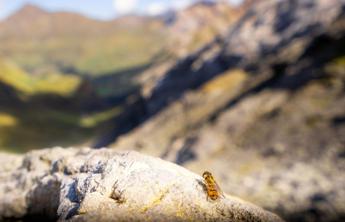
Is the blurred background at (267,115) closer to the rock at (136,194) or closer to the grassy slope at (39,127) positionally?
the grassy slope at (39,127)

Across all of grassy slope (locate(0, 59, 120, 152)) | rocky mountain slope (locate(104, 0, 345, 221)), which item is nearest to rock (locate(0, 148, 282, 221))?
rocky mountain slope (locate(104, 0, 345, 221))

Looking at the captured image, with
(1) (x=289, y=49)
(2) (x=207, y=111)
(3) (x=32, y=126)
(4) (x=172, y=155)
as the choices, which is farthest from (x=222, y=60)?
(3) (x=32, y=126)

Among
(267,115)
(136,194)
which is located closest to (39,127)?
(267,115)

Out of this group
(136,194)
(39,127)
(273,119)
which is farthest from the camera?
(39,127)

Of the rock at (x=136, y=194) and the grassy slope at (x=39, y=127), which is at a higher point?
the grassy slope at (x=39, y=127)

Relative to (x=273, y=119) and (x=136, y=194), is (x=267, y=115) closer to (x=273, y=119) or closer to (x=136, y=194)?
(x=273, y=119)

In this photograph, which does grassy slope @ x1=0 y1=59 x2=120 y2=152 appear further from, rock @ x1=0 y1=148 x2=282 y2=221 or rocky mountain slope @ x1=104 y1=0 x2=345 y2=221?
rock @ x1=0 y1=148 x2=282 y2=221

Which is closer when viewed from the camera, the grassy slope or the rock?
the rock

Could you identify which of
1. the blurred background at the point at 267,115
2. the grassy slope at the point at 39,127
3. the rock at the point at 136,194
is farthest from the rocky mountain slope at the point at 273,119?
the grassy slope at the point at 39,127

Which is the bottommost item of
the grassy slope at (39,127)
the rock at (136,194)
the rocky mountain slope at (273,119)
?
the rock at (136,194)
